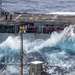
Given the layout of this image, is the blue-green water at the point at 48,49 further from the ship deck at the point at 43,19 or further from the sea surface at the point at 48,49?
the ship deck at the point at 43,19

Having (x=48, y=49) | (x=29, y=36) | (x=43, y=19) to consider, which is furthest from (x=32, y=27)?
(x=48, y=49)

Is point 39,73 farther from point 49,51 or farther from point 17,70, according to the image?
point 49,51

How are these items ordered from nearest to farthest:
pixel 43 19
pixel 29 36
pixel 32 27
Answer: pixel 29 36
pixel 32 27
pixel 43 19

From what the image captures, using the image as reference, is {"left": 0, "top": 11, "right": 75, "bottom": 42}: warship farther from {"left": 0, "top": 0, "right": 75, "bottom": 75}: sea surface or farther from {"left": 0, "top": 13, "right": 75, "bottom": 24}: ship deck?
{"left": 0, "top": 0, "right": 75, "bottom": 75}: sea surface

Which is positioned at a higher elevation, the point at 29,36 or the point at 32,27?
the point at 32,27

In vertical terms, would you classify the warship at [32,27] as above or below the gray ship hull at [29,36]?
above

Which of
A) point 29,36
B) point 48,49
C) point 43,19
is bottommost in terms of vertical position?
point 48,49

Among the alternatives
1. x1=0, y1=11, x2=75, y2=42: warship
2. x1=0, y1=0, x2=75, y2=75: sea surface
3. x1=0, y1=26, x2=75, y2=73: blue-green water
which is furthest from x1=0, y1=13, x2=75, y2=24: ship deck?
x1=0, y1=26, x2=75, y2=73: blue-green water

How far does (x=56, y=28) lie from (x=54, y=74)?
2566cm

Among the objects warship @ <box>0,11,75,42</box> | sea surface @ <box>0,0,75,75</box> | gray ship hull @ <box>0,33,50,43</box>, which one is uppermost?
warship @ <box>0,11,75,42</box>

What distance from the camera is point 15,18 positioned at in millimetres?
114188

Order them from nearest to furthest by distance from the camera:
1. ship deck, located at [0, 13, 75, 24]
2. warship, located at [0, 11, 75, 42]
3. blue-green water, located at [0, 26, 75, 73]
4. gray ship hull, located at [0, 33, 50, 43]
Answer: blue-green water, located at [0, 26, 75, 73] < gray ship hull, located at [0, 33, 50, 43] < warship, located at [0, 11, 75, 42] < ship deck, located at [0, 13, 75, 24]

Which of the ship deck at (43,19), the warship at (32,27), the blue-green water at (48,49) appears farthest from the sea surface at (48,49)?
the ship deck at (43,19)

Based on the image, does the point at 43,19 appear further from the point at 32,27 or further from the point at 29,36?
the point at 29,36
